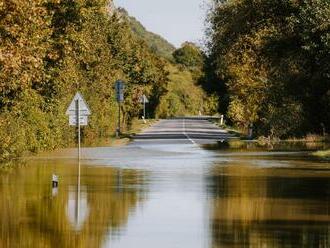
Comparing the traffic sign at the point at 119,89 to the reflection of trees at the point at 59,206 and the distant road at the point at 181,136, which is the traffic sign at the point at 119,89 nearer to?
the distant road at the point at 181,136

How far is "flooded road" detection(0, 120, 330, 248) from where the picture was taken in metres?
14.5

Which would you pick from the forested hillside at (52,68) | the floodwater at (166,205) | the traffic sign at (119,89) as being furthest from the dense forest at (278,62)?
the floodwater at (166,205)

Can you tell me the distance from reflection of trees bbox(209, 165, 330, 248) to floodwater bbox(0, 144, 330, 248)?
0.06ft

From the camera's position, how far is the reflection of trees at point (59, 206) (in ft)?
47.5

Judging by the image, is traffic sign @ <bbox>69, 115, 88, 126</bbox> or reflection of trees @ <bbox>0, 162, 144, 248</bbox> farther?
traffic sign @ <bbox>69, 115, 88, 126</bbox>

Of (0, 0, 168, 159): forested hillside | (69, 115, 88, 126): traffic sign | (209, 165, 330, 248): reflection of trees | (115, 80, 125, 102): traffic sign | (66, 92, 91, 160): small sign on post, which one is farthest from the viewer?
(115, 80, 125, 102): traffic sign

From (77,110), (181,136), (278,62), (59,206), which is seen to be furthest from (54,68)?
(181,136)

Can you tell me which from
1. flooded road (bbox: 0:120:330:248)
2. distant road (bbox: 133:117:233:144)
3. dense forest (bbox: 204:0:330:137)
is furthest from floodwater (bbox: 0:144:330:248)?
Answer: distant road (bbox: 133:117:233:144)

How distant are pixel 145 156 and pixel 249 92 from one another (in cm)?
2815

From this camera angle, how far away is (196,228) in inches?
623

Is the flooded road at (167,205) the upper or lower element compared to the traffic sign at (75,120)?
lower

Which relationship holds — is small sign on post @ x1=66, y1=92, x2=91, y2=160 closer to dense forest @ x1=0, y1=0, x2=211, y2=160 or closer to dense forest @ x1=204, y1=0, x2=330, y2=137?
dense forest @ x1=0, y1=0, x2=211, y2=160

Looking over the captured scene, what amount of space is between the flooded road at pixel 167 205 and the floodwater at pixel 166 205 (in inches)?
0.6

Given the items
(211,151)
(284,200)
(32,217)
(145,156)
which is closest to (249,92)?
Answer: (211,151)
